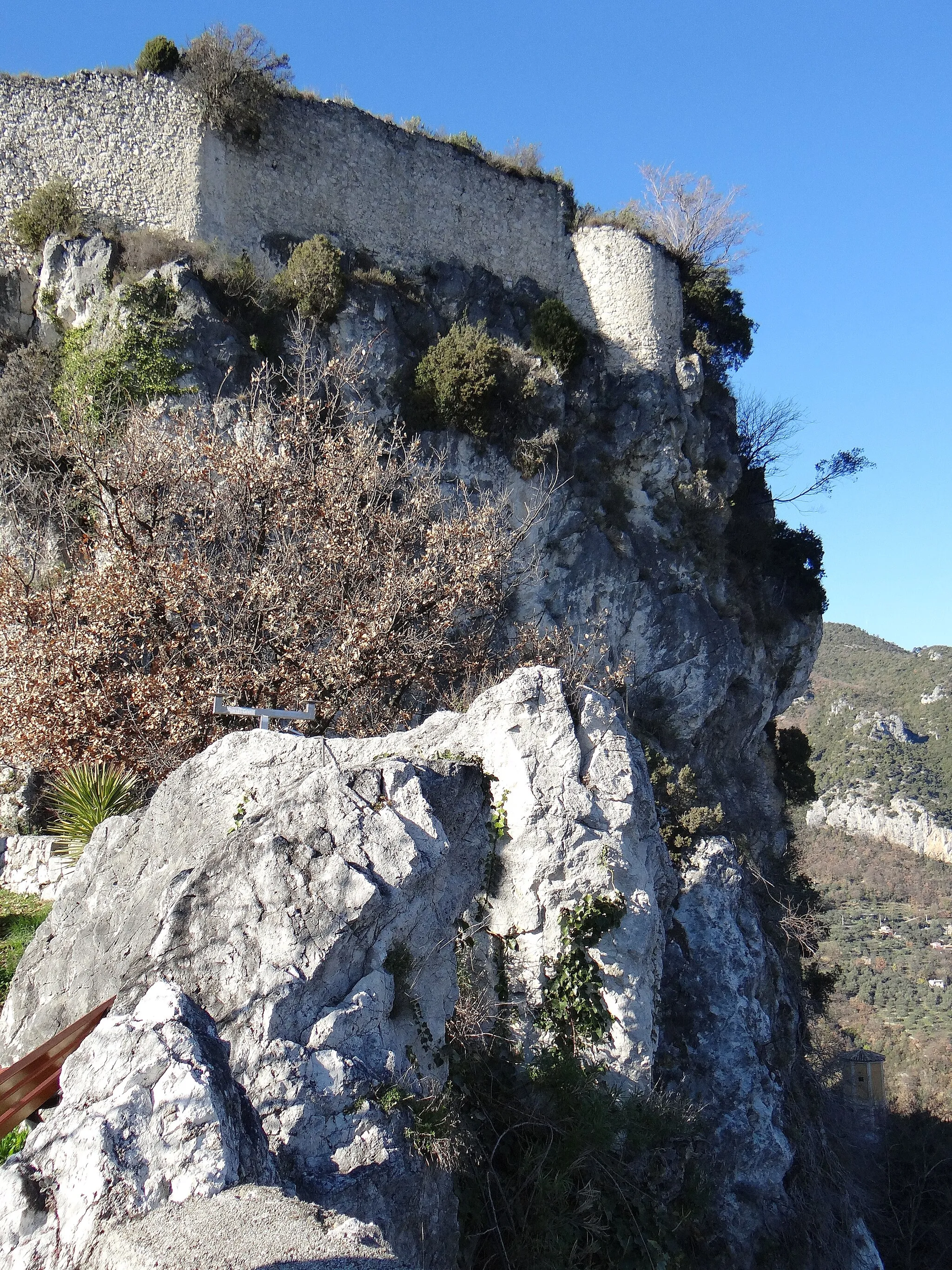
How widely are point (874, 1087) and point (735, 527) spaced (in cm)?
1539

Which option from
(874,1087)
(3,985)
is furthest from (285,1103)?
(874,1087)

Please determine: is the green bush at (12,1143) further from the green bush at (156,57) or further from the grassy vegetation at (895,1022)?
the green bush at (156,57)

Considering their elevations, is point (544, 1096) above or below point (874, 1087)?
above

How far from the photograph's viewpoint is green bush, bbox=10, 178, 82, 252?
1847 cm

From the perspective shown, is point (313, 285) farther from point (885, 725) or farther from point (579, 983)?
point (885, 725)

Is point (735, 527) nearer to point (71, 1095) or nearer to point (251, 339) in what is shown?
point (251, 339)

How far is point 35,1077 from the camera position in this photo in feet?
10.4

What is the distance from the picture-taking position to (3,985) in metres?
6.41

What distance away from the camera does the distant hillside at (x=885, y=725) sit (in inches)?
1944

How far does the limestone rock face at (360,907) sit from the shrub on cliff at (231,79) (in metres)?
19.0

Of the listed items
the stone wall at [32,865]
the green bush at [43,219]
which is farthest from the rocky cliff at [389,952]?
the green bush at [43,219]

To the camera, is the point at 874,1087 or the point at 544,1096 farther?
the point at 874,1087

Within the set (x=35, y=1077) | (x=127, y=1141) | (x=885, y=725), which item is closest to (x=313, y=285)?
(x=35, y=1077)

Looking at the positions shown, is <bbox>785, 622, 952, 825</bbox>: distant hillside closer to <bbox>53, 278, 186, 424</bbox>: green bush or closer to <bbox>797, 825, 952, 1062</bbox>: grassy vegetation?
<bbox>797, 825, 952, 1062</bbox>: grassy vegetation
